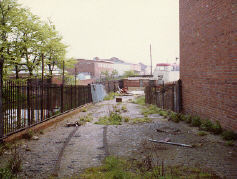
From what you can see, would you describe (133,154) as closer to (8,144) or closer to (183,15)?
(8,144)

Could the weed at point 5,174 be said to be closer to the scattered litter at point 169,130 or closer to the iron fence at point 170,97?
the scattered litter at point 169,130

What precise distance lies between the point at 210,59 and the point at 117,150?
472 cm

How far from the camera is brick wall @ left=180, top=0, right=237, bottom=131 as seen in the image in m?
6.57

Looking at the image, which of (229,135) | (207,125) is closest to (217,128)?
(207,125)

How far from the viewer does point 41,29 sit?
17.0m

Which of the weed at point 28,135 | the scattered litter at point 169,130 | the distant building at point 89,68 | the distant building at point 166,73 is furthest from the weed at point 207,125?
the distant building at point 89,68

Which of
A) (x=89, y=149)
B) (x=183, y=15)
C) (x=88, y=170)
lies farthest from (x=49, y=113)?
(x=183, y=15)

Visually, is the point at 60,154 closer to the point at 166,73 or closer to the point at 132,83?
the point at 166,73

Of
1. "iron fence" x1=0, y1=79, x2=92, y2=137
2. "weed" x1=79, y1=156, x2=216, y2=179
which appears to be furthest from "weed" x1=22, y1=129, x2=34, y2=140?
"weed" x1=79, y1=156, x2=216, y2=179

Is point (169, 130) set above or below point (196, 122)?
below

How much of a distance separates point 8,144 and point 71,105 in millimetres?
7731

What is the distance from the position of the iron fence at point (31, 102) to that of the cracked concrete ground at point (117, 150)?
797mm

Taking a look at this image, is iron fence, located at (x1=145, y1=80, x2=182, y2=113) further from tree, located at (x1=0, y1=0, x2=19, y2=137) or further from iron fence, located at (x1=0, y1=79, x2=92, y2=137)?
tree, located at (x1=0, y1=0, x2=19, y2=137)

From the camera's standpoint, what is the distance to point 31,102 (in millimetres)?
8211
